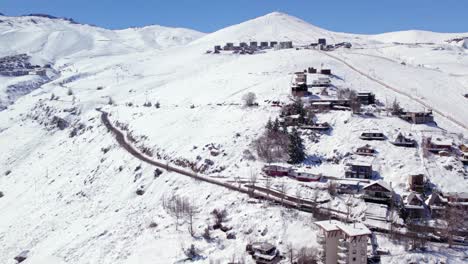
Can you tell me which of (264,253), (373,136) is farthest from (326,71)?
(264,253)

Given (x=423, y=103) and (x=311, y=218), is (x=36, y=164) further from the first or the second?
(x=423, y=103)

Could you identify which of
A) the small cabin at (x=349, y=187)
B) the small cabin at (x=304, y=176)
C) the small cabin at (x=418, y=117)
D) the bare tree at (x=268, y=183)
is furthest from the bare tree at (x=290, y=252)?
the small cabin at (x=418, y=117)

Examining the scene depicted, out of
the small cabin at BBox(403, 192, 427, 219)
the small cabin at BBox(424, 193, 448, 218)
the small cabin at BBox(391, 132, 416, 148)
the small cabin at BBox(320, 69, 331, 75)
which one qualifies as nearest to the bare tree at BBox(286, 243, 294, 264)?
the small cabin at BBox(403, 192, 427, 219)

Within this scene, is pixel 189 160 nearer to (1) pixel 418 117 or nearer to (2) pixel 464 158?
(1) pixel 418 117

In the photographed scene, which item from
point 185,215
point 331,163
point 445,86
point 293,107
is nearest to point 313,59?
point 445,86

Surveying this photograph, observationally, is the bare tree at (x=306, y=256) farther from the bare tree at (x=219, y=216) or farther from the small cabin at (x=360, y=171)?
the small cabin at (x=360, y=171)

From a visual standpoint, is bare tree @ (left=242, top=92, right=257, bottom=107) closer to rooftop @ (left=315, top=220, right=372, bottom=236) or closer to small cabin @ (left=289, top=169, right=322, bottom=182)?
small cabin @ (left=289, top=169, right=322, bottom=182)
